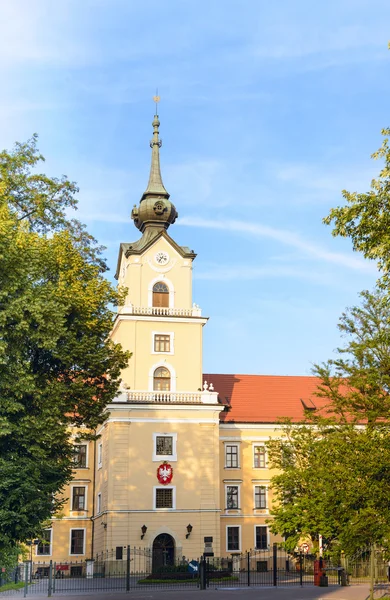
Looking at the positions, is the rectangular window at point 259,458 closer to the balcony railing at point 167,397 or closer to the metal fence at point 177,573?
the metal fence at point 177,573

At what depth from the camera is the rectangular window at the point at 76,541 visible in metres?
52.1

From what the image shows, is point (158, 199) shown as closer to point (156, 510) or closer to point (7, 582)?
point (156, 510)

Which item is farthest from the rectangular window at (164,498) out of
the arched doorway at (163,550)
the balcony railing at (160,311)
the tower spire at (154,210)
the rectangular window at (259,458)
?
the tower spire at (154,210)

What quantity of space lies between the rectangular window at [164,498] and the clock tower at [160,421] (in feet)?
0.20

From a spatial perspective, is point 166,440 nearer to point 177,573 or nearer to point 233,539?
point 233,539

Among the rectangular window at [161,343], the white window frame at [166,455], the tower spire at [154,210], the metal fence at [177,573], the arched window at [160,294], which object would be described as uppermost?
the tower spire at [154,210]

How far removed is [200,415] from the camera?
47.8 meters

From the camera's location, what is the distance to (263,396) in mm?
55469

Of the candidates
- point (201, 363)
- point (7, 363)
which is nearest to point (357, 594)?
point (7, 363)

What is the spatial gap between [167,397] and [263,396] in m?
10.1

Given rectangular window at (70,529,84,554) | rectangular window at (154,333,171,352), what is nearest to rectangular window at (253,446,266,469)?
rectangular window at (154,333,171,352)

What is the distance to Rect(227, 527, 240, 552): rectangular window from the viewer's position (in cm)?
5041

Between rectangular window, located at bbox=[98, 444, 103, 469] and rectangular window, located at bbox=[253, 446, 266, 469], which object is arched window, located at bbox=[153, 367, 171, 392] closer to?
rectangular window, located at bbox=[98, 444, 103, 469]

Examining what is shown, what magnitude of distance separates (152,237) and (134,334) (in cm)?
687
